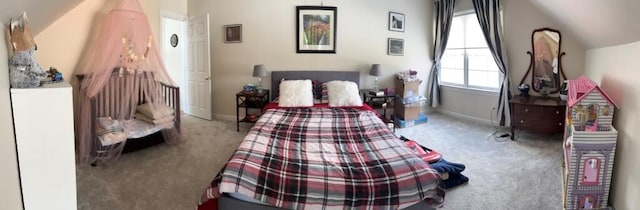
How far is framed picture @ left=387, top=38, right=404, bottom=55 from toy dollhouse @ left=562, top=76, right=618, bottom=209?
3.47 meters

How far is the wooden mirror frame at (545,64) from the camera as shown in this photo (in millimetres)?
4457

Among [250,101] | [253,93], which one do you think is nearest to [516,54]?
[253,93]

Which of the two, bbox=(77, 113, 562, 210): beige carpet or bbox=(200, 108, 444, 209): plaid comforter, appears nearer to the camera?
bbox=(200, 108, 444, 209): plaid comforter

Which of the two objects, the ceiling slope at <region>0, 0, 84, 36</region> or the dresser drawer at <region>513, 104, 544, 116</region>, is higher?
the ceiling slope at <region>0, 0, 84, 36</region>

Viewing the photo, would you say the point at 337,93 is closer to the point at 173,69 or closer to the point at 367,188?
the point at 367,188

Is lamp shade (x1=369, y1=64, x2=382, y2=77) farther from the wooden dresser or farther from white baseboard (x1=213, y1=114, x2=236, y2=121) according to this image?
white baseboard (x1=213, y1=114, x2=236, y2=121)

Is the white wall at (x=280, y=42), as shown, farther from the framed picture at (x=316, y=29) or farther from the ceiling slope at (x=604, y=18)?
the ceiling slope at (x=604, y=18)

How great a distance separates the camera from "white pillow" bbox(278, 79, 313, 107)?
454 centimetres

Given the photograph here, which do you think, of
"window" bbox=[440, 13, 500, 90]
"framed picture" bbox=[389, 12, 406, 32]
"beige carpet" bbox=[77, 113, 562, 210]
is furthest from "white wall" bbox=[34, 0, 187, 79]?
"window" bbox=[440, 13, 500, 90]

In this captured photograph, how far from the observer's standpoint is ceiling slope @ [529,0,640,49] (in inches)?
77.1

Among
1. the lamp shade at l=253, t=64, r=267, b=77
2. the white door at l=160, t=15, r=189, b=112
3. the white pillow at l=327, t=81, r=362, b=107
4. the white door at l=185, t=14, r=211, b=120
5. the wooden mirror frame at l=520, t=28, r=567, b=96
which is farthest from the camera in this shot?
the white door at l=160, t=15, r=189, b=112

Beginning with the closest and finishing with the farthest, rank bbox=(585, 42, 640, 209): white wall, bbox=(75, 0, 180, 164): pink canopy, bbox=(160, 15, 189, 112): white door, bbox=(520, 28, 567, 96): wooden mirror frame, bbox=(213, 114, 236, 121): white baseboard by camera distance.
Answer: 1. bbox=(585, 42, 640, 209): white wall
2. bbox=(75, 0, 180, 164): pink canopy
3. bbox=(520, 28, 567, 96): wooden mirror frame
4. bbox=(213, 114, 236, 121): white baseboard
5. bbox=(160, 15, 189, 112): white door


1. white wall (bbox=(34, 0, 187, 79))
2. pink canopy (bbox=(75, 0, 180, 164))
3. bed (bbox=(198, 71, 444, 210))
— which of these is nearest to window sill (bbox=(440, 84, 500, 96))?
bed (bbox=(198, 71, 444, 210))

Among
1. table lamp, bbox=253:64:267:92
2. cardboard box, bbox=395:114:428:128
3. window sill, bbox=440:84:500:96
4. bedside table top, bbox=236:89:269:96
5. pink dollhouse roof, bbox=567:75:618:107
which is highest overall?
table lamp, bbox=253:64:267:92
